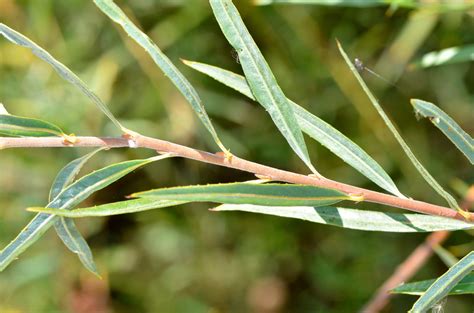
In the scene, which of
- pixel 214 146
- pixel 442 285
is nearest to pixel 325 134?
pixel 442 285

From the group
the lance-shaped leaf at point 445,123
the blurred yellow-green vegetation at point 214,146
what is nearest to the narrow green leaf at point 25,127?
the lance-shaped leaf at point 445,123

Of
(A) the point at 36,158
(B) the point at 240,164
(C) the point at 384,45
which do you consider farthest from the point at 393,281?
(A) the point at 36,158

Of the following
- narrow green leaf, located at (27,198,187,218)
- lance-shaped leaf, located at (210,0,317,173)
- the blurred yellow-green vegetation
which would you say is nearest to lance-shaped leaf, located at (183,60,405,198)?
lance-shaped leaf, located at (210,0,317,173)

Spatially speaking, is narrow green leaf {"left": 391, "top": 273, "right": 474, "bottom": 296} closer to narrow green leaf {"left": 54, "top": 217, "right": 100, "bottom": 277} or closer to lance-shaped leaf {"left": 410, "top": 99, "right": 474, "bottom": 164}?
lance-shaped leaf {"left": 410, "top": 99, "right": 474, "bottom": 164}

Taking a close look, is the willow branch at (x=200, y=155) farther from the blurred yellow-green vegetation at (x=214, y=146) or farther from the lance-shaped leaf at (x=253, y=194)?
the blurred yellow-green vegetation at (x=214, y=146)

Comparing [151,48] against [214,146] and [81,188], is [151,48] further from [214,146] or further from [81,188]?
[214,146]
